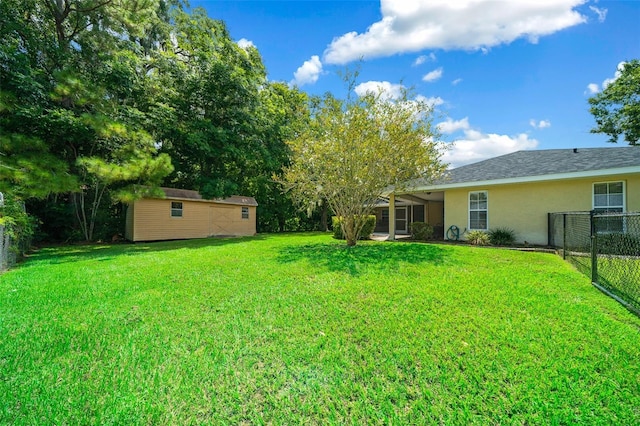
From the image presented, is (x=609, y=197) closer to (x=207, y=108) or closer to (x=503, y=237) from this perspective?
(x=503, y=237)

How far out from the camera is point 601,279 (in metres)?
5.25

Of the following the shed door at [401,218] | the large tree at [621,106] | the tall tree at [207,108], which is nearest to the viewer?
the tall tree at [207,108]

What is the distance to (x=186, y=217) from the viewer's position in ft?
52.0

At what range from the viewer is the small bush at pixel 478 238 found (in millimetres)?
10688

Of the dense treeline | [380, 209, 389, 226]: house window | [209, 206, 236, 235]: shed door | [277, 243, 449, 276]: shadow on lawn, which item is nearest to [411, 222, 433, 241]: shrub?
[277, 243, 449, 276]: shadow on lawn

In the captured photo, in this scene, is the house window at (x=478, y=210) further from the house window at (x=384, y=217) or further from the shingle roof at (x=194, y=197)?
the shingle roof at (x=194, y=197)

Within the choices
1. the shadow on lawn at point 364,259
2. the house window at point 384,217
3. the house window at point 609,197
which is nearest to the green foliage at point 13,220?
the shadow on lawn at point 364,259

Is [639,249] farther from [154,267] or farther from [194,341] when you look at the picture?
[154,267]

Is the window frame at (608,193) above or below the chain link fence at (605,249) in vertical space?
above

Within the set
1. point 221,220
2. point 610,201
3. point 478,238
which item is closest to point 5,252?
point 221,220

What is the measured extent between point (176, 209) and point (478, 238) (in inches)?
584

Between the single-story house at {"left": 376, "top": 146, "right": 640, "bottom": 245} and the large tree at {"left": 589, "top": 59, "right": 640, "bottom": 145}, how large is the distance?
1015 cm

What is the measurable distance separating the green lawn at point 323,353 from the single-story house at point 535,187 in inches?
232

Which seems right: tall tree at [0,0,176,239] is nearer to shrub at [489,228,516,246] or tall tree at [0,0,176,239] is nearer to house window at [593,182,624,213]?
shrub at [489,228,516,246]
